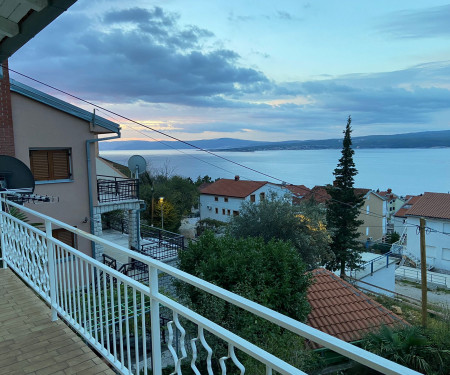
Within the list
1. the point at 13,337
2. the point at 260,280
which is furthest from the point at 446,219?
the point at 13,337

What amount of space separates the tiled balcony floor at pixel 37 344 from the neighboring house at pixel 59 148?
7811 millimetres

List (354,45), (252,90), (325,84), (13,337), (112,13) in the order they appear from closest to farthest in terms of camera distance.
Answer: (13,337), (112,13), (354,45), (252,90), (325,84)

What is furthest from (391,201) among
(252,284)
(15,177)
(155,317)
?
(155,317)

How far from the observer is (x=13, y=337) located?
9.10 feet

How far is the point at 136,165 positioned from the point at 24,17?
11.6 metres

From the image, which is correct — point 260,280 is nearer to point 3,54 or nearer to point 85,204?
point 3,54

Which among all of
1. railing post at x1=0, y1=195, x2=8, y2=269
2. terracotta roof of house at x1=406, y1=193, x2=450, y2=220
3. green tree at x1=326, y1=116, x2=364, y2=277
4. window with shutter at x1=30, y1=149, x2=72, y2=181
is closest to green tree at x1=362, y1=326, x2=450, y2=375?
railing post at x1=0, y1=195, x2=8, y2=269

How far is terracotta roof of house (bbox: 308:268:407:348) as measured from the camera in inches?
340

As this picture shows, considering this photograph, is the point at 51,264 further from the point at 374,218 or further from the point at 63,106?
the point at 374,218

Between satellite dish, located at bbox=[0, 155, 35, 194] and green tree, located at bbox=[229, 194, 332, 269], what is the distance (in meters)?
11.5

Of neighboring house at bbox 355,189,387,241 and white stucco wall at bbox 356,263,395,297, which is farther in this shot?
neighboring house at bbox 355,189,387,241

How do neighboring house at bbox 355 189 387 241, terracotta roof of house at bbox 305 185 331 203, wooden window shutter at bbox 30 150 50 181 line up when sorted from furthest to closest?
1. neighboring house at bbox 355 189 387 241
2. terracotta roof of house at bbox 305 185 331 203
3. wooden window shutter at bbox 30 150 50 181

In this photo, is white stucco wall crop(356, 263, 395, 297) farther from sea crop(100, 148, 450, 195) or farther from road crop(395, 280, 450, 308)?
sea crop(100, 148, 450, 195)

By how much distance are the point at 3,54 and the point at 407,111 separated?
64.8 meters
